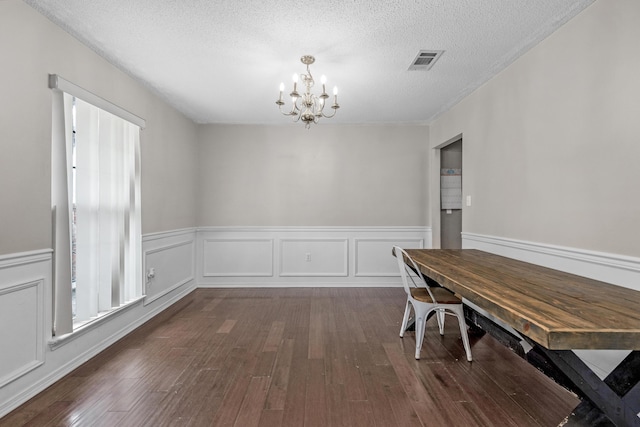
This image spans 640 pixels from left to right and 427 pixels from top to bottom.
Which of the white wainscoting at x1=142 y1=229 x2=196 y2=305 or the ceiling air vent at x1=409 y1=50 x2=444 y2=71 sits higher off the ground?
the ceiling air vent at x1=409 y1=50 x2=444 y2=71

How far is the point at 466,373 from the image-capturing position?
231cm

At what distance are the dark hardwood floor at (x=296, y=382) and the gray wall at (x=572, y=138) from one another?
3.50 ft

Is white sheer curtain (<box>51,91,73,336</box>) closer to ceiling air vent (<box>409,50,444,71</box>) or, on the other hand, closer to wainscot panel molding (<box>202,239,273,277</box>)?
wainscot panel molding (<box>202,239,273,277</box>)

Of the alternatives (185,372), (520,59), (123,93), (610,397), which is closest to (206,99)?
(123,93)

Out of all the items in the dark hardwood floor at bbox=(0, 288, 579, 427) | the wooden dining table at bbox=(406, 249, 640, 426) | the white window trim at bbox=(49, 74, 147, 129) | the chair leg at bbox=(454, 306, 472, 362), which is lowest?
the dark hardwood floor at bbox=(0, 288, 579, 427)

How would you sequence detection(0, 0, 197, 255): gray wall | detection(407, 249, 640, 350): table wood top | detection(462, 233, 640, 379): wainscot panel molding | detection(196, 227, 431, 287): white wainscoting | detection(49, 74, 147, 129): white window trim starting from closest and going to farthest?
detection(407, 249, 640, 350): table wood top < detection(462, 233, 640, 379): wainscot panel molding < detection(0, 0, 197, 255): gray wall < detection(49, 74, 147, 129): white window trim < detection(196, 227, 431, 287): white wainscoting

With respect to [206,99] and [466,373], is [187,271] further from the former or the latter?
[466,373]

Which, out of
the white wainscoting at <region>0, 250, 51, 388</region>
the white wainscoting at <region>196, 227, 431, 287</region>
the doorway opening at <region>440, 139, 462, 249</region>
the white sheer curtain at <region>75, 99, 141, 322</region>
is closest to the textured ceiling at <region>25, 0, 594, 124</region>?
the white sheer curtain at <region>75, 99, 141, 322</region>

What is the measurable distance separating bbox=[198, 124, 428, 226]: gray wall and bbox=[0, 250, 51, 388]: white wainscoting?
2822 millimetres

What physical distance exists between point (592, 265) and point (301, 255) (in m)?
3.54

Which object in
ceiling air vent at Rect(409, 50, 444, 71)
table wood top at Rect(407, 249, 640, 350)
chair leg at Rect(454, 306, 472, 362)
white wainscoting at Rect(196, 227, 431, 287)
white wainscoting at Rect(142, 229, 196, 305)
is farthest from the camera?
white wainscoting at Rect(196, 227, 431, 287)

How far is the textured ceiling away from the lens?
210 centimetres

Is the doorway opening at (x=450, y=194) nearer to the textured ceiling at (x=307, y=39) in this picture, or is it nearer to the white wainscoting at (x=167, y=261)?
the textured ceiling at (x=307, y=39)

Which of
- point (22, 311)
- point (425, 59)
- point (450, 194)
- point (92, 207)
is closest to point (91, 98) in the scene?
point (92, 207)
